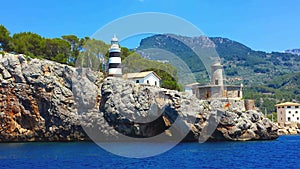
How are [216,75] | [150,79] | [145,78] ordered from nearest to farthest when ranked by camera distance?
[216,75] → [145,78] → [150,79]

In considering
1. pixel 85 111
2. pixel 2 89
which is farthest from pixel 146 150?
pixel 2 89

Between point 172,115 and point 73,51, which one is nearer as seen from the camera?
point 172,115

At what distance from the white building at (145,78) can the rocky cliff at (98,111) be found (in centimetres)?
776

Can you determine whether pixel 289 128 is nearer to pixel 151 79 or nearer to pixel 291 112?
pixel 291 112

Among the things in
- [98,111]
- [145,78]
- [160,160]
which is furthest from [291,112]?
[160,160]

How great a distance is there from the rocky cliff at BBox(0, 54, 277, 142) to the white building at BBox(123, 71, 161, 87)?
776 centimetres

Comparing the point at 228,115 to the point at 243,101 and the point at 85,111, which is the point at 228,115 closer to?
the point at 243,101

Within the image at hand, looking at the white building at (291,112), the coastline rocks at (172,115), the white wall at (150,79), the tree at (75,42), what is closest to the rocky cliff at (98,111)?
the coastline rocks at (172,115)

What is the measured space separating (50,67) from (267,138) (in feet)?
94.7

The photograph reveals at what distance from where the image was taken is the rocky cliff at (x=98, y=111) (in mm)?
49406

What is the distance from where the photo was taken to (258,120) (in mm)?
51094

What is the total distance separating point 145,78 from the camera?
194 feet

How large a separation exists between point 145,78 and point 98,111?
410 inches

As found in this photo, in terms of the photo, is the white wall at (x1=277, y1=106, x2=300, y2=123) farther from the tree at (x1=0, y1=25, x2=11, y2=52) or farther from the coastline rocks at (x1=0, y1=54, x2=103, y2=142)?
the tree at (x1=0, y1=25, x2=11, y2=52)
